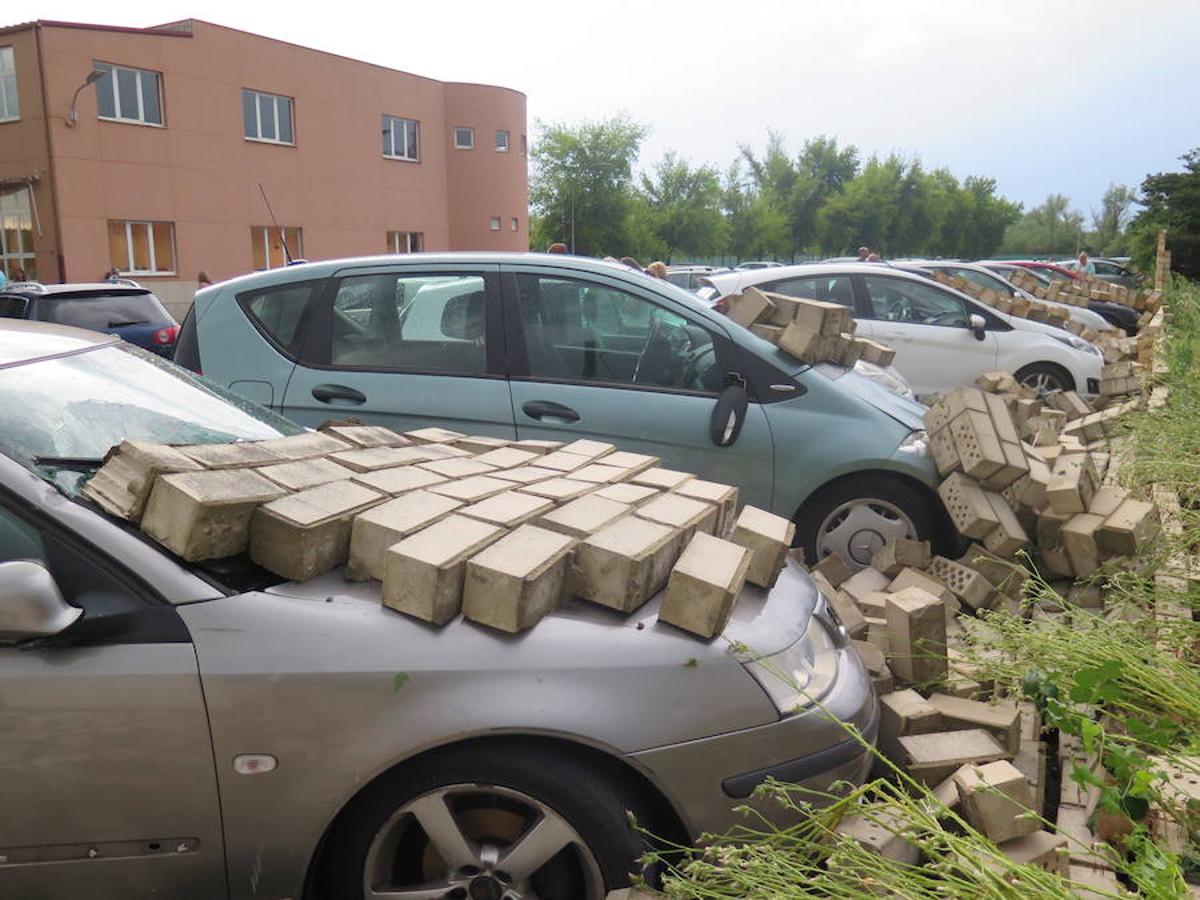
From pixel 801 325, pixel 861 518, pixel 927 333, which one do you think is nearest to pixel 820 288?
pixel 927 333

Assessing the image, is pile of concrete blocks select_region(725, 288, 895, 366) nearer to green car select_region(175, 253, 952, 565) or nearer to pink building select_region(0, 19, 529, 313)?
green car select_region(175, 253, 952, 565)

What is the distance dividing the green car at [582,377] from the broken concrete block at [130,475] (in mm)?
2599

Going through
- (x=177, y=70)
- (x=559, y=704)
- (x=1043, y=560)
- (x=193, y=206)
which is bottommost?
(x=1043, y=560)

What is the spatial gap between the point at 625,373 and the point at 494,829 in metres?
3.07

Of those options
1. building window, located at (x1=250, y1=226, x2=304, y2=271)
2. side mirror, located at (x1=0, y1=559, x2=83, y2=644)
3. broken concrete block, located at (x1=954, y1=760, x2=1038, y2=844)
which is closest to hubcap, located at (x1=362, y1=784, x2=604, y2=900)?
side mirror, located at (x1=0, y1=559, x2=83, y2=644)

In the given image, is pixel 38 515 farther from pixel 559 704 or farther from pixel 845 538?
pixel 845 538

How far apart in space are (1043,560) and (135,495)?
4.63 m

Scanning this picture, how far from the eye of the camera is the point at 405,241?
38.2 m

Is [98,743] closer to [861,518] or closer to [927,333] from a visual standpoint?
[861,518]

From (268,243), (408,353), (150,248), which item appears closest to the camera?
(408,353)

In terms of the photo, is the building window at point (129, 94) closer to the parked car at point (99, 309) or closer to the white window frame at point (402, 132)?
the white window frame at point (402, 132)

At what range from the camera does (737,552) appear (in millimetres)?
Answer: 2770

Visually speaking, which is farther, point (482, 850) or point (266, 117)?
point (266, 117)

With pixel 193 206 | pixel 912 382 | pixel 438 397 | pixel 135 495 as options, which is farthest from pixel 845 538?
pixel 193 206
